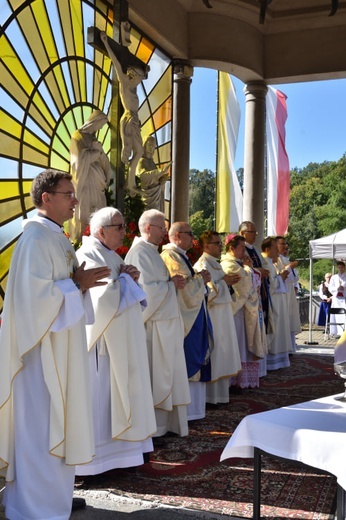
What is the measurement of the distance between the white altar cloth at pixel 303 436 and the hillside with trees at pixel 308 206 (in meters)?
35.3

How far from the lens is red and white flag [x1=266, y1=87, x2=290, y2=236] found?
12750 millimetres

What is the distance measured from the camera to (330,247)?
13570 millimetres

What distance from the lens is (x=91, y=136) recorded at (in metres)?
7.63

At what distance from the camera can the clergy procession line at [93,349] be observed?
3471mm

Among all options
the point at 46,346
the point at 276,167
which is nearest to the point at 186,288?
the point at 46,346

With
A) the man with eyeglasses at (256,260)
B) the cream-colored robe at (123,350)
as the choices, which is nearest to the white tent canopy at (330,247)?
the man with eyeglasses at (256,260)

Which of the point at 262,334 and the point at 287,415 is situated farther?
the point at 262,334

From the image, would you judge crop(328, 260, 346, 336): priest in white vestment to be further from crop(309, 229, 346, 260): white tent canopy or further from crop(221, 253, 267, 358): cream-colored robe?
crop(221, 253, 267, 358): cream-colored robe

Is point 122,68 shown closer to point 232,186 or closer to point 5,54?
point 5,54

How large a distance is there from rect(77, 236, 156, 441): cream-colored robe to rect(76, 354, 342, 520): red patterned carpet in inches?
13.2

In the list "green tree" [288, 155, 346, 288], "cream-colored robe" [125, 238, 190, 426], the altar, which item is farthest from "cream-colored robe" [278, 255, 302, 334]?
"green tree" [288, 155, 346, 288]

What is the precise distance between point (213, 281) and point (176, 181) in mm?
4458

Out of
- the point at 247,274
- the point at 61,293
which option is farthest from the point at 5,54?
the point at 61,293

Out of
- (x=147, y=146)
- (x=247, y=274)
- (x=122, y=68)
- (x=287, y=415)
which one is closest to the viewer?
(x=287, y=415)
